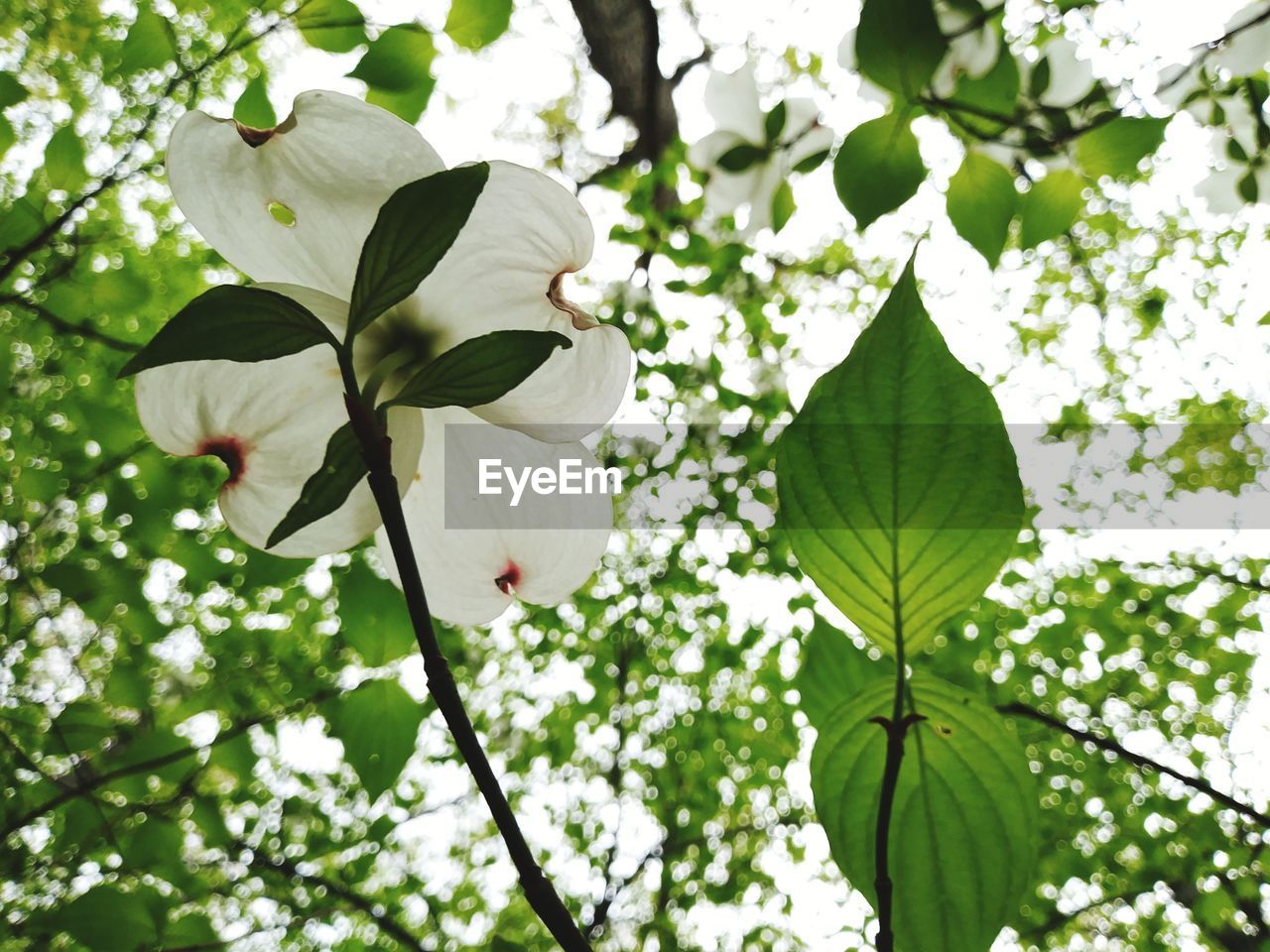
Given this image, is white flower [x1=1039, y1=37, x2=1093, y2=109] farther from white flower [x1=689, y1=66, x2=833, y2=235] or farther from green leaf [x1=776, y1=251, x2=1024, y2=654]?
green leaf [x1=776, y1=251, x2=1024, y2=654]

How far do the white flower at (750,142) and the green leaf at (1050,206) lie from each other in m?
0.12

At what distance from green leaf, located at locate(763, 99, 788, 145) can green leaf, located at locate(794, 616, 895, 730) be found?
35 centimetres

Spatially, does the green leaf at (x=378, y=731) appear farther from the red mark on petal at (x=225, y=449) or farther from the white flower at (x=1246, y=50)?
the white flower at (x=1246, y=50)

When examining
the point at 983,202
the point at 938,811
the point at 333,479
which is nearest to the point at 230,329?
the point at 333,479

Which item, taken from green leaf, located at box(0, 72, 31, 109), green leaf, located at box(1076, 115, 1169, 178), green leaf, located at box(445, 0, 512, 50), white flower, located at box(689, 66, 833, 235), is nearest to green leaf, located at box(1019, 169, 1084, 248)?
green leaf, located at box(1076, 115, 1169, 178)

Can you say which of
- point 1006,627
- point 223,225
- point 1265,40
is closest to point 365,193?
point 223,225

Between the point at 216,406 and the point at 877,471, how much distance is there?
0.14m

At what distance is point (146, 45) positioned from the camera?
0.47m

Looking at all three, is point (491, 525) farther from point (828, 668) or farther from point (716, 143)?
point (716, 143)

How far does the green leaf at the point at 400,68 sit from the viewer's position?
37 cm

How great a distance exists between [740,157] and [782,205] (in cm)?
4

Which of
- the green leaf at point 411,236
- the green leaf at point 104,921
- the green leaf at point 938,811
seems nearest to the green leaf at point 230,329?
→ the green leaf at point 411,236

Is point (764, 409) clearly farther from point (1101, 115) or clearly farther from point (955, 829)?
point (955, 829)

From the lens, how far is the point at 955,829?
0.58 feet
